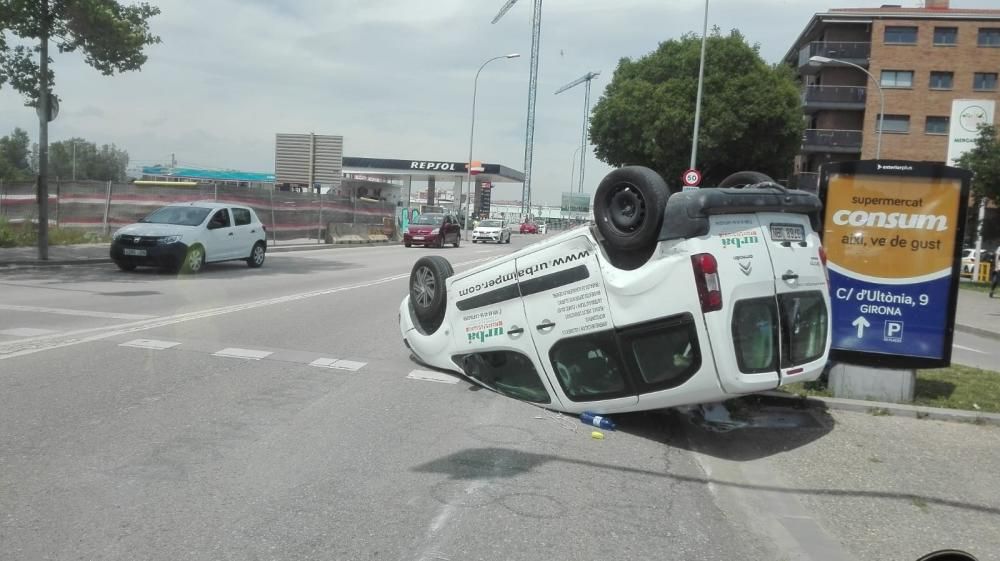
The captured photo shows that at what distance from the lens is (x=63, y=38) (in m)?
18.1

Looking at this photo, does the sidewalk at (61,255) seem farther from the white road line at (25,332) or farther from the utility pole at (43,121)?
the white road line at (25,332)

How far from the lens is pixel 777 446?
6555 mm

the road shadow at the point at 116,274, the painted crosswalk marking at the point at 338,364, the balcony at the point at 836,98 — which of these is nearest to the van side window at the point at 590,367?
the painted crosswalk marking at the point at 338,364

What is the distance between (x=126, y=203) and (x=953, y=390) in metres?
25.0

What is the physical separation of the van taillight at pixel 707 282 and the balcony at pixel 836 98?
50955 millimetres

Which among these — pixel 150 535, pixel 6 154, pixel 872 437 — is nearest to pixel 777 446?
pixel 872 437

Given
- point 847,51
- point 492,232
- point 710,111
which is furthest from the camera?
point 847,51

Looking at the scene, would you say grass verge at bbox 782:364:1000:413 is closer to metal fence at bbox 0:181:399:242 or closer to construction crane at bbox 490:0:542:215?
metal fence at bbox 0:181:399:242

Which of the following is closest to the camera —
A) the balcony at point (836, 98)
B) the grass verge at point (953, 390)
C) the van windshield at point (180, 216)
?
the grass verge at point (953, 390)

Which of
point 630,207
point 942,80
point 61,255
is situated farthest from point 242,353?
point 942,80

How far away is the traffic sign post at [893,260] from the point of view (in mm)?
7746

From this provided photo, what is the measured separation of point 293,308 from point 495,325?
6.82 metres

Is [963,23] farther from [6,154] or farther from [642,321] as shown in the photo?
[6,154]

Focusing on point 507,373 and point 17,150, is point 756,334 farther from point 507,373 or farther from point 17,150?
point 17,150
